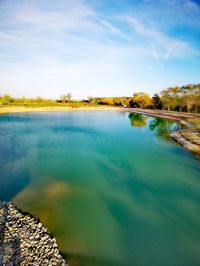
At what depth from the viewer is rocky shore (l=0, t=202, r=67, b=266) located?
5.00 meters

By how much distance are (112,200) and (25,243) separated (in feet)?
14.4

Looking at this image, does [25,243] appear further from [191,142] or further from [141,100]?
[141,100]

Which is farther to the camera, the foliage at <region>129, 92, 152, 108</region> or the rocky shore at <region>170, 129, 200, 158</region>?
the foliage at <region>129, 92, 152, 108</region>

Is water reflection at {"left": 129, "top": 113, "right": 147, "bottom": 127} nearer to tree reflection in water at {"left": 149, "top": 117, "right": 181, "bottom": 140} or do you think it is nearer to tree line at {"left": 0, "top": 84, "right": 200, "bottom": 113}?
tree reflection in water at {"left": 149, "top": 117, "right": 181, "bottom": 140}

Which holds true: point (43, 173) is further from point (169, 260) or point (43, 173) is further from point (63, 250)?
point (169, 260)

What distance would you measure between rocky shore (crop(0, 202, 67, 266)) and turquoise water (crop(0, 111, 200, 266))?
42cm

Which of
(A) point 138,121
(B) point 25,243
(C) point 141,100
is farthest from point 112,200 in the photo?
(C) point 141,100

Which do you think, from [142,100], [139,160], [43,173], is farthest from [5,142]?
[142,100]

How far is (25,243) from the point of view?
5496mm

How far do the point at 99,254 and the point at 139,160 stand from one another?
969 centimetres

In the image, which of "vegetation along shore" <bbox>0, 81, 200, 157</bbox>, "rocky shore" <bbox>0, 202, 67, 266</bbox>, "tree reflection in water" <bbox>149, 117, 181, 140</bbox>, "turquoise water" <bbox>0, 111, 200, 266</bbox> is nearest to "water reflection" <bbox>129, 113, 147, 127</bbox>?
"tree reflection in water" <bbox>149, 117, 181, 140</bbox>

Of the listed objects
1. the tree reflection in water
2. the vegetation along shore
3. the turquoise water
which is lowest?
the turquoise water

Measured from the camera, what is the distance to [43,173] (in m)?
11.6

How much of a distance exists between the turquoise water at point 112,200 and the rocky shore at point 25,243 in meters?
0.42
